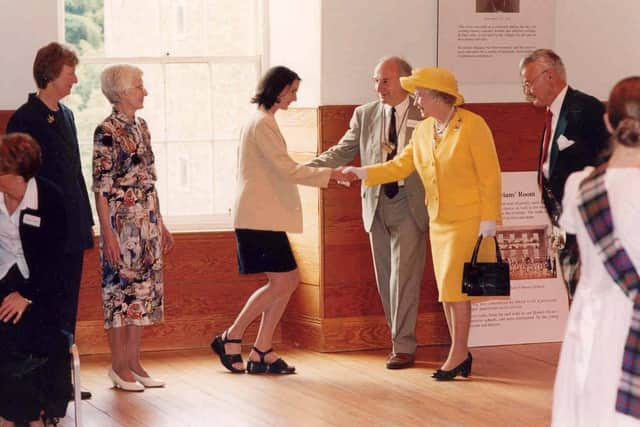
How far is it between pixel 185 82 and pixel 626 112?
13.8 ft

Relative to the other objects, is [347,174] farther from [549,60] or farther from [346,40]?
[549,60]

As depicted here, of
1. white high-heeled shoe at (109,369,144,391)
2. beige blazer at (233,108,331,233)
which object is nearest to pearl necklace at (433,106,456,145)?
beige blazer at (233,108,331,233)

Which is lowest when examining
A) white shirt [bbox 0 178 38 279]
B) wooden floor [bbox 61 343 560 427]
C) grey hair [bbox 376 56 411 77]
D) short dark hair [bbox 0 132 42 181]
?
wooden floor [bbox 61 343 560 427]

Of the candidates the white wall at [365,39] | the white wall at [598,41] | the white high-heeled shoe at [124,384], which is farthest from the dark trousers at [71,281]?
the white wall at [598,41]

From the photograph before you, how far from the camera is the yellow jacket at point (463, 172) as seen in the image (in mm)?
5855

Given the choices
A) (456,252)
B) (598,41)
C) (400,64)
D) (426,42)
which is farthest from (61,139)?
(598,41)

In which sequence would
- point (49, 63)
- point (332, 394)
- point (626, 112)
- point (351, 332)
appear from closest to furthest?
point (626, 112) → point (49, 63) → point (332, 394) → point (351, 332)

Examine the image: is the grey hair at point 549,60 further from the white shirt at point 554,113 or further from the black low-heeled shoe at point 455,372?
the black low-heeled shoe at point 455,372

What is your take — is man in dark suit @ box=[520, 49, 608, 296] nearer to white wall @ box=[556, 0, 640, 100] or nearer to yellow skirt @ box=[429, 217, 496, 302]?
yellow skirt @ box=[429, 217, 496, 302]

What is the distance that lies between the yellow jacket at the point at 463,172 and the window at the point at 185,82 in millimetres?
1639

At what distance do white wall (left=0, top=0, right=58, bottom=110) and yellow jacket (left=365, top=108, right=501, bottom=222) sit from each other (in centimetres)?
224

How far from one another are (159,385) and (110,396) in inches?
11.9

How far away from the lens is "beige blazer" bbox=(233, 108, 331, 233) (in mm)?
6113

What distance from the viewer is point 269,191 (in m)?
6.16
